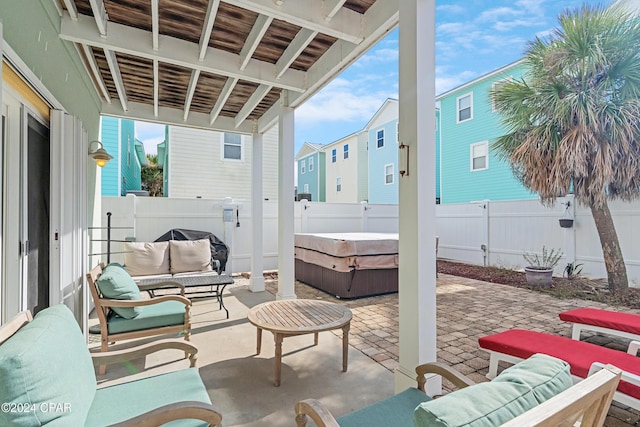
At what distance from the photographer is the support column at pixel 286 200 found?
4.97 meters

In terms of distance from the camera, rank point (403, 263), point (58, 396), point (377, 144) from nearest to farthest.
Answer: point (58, 396) < point (403, 263) < point (377, 144)

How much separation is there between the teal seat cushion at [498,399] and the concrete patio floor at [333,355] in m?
1.63

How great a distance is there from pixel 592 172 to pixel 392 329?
4.44 m

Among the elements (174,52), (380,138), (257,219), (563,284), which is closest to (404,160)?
(174,52)

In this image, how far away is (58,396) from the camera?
1.20 metres

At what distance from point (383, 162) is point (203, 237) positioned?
9.89 metres

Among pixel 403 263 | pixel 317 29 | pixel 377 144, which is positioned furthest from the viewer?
pixel 377 144

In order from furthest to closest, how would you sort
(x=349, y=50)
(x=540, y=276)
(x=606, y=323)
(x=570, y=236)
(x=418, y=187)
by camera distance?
(x=570, y=236) < (x=540, y=276) < (x=349, y=50) < (x=606, y=323) < (x=418, y=187)

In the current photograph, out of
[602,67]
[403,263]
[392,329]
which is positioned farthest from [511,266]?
[403,263]

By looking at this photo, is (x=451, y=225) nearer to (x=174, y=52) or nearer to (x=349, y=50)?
(x=349, y=50)

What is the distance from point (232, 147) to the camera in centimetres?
999

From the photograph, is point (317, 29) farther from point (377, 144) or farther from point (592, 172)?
point (377, 144)

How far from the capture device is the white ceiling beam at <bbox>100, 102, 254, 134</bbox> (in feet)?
17.5

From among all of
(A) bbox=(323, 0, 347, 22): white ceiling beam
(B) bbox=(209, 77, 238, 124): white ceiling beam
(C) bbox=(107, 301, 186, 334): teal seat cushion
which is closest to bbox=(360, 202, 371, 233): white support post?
(B) bbox=(209, 77, 238, 124): white ceiling beam
